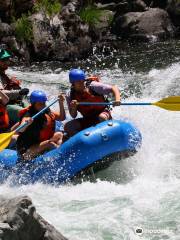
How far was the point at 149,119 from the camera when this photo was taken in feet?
28.2

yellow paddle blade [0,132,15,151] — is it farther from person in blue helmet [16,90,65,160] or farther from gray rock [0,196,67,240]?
gray rock [0,196,67,240]

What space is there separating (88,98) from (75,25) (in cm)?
830

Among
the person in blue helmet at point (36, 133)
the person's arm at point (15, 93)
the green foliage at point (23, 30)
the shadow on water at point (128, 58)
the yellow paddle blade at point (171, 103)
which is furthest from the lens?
the green foliage at point (23, 30)

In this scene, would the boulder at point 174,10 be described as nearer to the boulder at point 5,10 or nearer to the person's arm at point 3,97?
the boulder at point 5,10

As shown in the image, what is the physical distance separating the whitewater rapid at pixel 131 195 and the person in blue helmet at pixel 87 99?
615 millimetres

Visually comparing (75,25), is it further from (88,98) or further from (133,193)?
(133,193)

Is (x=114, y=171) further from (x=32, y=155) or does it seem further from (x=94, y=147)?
(x=32, y=155)

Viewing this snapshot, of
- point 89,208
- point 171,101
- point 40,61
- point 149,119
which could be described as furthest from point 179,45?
point 89,208

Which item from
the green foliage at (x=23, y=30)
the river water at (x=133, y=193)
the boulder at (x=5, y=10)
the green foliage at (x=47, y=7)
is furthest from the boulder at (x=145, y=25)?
the river water at (x=133, y=193)

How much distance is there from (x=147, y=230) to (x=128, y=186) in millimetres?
1256

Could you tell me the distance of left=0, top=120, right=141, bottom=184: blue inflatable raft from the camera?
628 cm

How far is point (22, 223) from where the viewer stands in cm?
371

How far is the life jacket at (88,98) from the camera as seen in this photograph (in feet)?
22.0

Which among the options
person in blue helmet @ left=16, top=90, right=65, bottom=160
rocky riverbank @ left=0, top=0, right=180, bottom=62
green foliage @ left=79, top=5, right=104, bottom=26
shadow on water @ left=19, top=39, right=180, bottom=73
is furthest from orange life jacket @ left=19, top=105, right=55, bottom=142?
green foliage @ left=79, top=5, right=104, bottom=26
